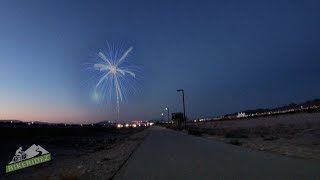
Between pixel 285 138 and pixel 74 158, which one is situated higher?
pixel 285 138

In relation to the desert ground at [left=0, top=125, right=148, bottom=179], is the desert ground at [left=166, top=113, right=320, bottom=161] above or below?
above

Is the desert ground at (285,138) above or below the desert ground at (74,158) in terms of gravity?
above

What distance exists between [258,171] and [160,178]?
2997 millimetres

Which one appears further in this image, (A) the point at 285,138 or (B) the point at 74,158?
(A) the point at 285,138

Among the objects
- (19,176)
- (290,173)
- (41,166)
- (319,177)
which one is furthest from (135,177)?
(41,166)

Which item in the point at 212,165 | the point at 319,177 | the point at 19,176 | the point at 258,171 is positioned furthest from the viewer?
the point at 19,176

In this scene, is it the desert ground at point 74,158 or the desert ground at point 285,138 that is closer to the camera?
the desert ground at point 74,158

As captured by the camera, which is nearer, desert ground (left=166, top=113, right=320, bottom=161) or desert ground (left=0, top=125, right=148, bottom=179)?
desert ground (left=0, top=125, right=148, bottom=179)

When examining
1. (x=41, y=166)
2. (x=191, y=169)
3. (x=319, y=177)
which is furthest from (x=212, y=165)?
(x=41, y=166)

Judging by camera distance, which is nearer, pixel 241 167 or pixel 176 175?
pixel 176 175

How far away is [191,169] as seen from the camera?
531 inches

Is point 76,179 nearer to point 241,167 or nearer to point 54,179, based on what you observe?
A: point 54,179

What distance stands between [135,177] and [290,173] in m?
4.64

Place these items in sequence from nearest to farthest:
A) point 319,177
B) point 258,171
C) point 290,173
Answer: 1. point 319,177
2. point 290,173
3. point 258,171
